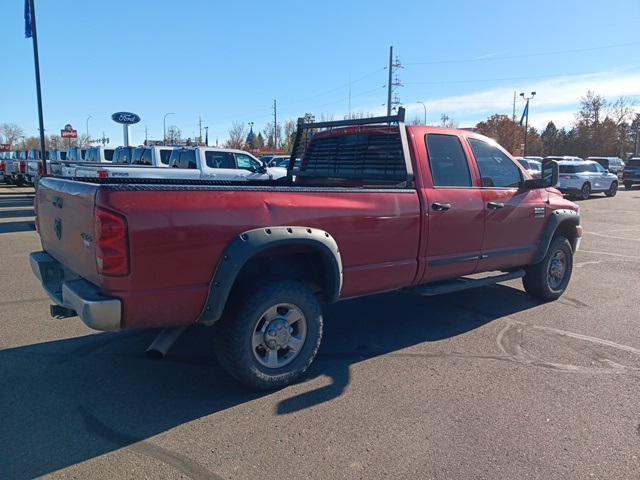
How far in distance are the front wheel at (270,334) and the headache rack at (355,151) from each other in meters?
1.59

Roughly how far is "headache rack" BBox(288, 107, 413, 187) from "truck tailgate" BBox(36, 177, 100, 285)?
2.70m

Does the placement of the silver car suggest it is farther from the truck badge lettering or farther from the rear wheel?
the truck badge lettering

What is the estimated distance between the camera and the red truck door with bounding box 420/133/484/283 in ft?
15.6

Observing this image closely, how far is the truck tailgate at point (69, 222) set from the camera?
3.19 meters

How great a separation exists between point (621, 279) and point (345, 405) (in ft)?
19.2

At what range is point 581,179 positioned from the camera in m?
23.1

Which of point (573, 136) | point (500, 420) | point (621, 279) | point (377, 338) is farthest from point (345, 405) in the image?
point (573, 136)

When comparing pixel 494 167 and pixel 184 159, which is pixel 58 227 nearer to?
pixel 494 167

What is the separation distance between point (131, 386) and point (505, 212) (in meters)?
4.04

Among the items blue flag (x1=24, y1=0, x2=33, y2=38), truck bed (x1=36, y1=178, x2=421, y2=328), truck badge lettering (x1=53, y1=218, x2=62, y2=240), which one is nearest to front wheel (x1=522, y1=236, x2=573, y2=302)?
truck bed (x1=36, y1=178, x2=421, y2=328)

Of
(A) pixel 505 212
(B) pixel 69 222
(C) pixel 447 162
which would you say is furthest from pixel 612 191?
(B) pixel 69 222

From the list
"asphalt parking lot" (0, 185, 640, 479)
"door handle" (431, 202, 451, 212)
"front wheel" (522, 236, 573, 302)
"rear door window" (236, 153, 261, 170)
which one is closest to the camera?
"asphalt parking lot" (0, 185, 640, 479)

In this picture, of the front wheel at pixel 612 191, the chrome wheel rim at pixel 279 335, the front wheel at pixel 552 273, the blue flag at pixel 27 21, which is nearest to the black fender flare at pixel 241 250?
the chrome wheel rim at pixel 279 335

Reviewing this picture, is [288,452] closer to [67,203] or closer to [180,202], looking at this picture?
[180,202]
